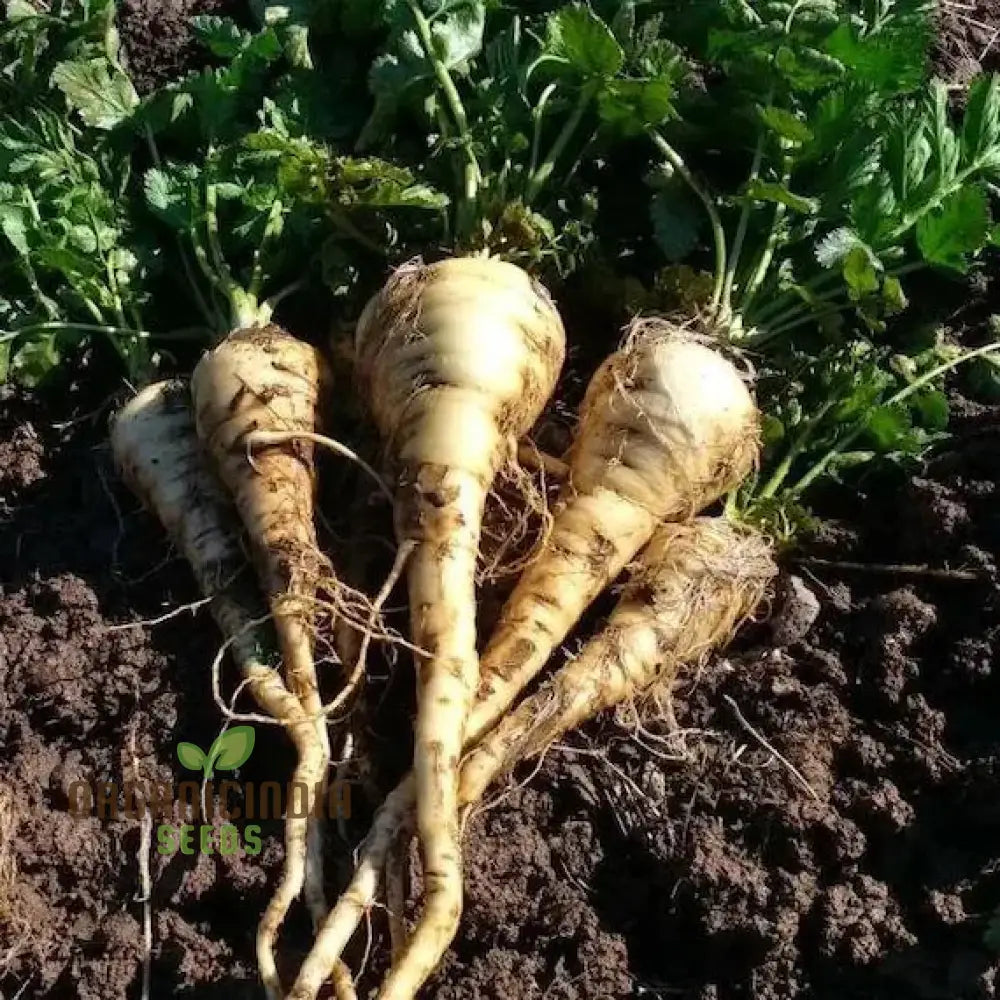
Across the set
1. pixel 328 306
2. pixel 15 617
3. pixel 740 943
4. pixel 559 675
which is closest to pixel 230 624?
pixel 15 617

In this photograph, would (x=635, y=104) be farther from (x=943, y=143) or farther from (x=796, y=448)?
(x=796, y=448)

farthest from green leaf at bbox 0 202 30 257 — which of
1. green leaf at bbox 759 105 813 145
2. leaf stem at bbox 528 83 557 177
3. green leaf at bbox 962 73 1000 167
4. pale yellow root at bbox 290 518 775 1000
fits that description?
green leaf at bbox 962 73 1000 167

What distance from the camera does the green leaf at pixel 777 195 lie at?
367cm

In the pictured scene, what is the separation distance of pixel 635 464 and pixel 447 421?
1.64ft

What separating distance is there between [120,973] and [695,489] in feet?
5.82

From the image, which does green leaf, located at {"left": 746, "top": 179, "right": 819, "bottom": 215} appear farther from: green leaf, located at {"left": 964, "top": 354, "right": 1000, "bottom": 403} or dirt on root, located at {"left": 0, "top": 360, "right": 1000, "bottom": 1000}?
dirt on root, located at {"left": 0, "top": 360, "right": 1000, "bottom": 1000}

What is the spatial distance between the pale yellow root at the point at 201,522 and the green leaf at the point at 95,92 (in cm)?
97

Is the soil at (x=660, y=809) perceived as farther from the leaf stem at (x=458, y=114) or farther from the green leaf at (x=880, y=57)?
the leaf stem at (x=458, y=114)

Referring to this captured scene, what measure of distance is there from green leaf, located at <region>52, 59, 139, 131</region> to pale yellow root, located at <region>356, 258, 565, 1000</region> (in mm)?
1168

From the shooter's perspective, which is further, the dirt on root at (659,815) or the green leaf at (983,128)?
the green leaf at (983,128)

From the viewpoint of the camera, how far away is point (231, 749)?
10.6 ft

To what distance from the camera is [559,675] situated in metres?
3.32

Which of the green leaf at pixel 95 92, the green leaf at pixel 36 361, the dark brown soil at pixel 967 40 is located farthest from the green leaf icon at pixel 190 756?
the dark brown soil at pixel 967 40

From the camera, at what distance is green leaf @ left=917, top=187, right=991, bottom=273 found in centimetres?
377
